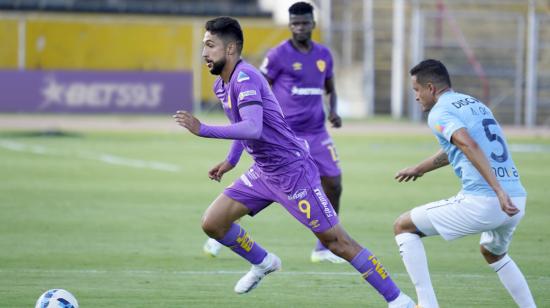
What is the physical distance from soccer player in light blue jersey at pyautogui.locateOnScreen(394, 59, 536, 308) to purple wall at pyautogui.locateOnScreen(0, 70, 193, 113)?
75.7 feet

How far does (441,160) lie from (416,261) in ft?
3.19

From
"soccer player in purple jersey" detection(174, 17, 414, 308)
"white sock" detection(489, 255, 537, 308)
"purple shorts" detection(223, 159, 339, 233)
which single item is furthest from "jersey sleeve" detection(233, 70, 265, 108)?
"white sock" detection(489, 255, 537, 308)

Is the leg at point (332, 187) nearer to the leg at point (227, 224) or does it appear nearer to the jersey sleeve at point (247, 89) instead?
the leg at point (227, 224)

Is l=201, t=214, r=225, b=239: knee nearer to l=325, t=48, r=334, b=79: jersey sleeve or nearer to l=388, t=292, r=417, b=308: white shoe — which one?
l=388, t=292, r=417, b=308: white shoe

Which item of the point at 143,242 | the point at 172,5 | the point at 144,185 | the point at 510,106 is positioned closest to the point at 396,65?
→ the point at 510,106

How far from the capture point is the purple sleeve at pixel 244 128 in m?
7.57

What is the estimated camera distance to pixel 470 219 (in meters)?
7.55

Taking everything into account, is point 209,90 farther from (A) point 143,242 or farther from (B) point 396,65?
(A) point 143,242

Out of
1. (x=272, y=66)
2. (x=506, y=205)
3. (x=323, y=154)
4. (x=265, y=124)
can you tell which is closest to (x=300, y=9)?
(x=272, y=66)

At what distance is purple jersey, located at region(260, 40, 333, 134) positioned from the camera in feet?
38.1

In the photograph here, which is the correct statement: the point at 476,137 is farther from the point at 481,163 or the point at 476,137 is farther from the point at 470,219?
the point at 470,219

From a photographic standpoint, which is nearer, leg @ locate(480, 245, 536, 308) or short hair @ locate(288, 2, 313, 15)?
leg @ locate(480, 245, 536, 308)

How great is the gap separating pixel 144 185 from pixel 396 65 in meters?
22.0

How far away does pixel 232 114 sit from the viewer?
8.16m
